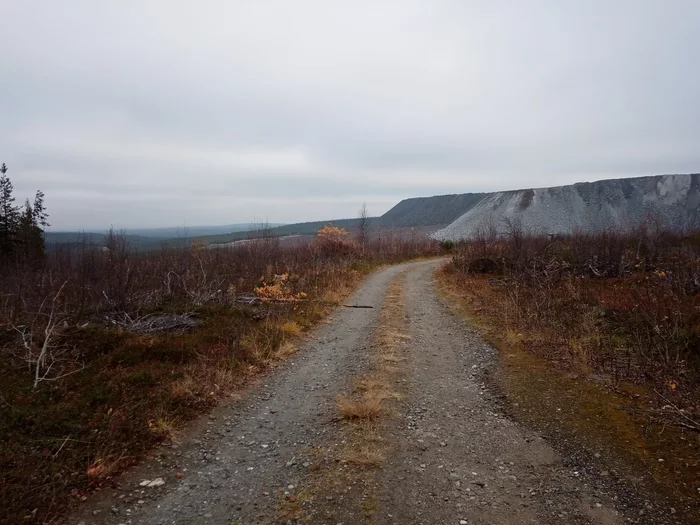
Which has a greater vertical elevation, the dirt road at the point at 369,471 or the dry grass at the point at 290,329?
the dry grass at the point at 290,329

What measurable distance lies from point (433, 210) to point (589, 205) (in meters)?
42.2

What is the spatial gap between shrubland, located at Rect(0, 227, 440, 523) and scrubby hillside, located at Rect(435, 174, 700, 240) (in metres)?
42.6

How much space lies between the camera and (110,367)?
6.00 metres

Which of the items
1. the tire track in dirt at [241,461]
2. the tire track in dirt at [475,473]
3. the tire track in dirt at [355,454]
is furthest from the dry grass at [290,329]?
the tire track in dirt at [475,473]

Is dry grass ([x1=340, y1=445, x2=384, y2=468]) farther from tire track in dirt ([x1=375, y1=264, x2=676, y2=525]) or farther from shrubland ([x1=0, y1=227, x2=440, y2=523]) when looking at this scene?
shrubland ([x1=0, y1=227, x2=440, y2=523])

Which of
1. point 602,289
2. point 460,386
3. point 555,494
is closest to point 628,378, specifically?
point 460,386

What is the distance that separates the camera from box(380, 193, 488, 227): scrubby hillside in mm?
89500

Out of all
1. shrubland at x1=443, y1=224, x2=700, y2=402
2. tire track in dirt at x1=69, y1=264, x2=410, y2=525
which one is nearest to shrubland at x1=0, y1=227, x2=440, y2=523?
tire track in dirt at x1=69, y1=264, x2=410, y2=525

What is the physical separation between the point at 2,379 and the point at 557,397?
722cm

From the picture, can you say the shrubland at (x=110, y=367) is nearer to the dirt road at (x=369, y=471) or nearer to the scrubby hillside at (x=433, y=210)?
the dirt road at (x=369, y=471)

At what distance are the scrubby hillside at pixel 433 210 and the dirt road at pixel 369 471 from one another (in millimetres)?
79972

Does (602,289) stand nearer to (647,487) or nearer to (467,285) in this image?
(467,285)

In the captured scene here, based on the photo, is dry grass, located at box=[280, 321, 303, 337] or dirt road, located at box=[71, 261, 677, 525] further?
dry grass, located at box=[280, 321, 303, 337]

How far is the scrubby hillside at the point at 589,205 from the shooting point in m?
50.1
